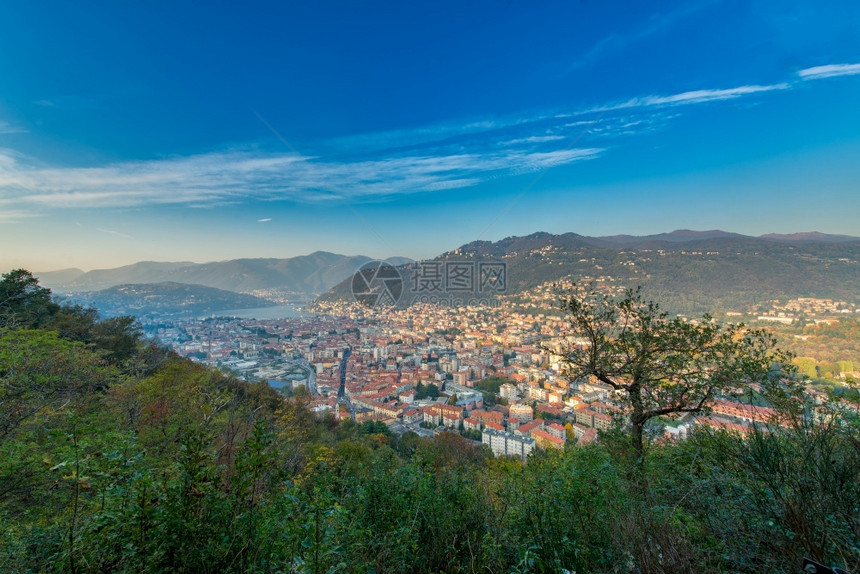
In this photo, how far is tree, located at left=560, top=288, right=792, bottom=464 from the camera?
385 centimetres

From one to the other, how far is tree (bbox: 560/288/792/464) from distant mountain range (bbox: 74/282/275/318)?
61432mm

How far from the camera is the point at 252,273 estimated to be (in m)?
90.2

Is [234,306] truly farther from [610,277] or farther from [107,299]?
[610,277]

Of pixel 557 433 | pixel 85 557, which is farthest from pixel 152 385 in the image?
pixel 557 433

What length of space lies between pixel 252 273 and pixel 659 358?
10151 centimetres

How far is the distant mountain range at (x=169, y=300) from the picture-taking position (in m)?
50.3
